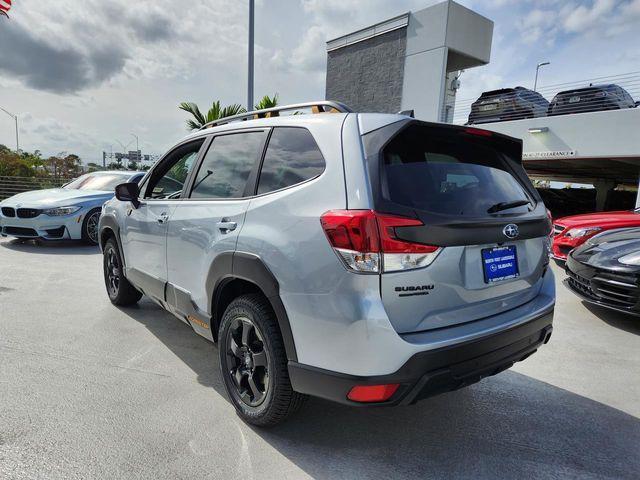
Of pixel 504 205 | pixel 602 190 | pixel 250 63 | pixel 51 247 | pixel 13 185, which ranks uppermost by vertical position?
pixel 250 63

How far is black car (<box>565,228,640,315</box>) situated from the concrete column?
19505mm

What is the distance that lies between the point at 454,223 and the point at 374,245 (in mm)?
424

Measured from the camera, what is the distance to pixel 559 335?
168 inches

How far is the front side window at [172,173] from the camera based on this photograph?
3504 millimetres

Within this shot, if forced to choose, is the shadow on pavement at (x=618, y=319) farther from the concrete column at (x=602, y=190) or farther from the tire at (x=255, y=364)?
the concrete column at (x=602, y=190)

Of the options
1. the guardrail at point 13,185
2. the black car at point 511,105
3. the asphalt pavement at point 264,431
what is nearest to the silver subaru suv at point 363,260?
the asphalt pavement at point 264,431

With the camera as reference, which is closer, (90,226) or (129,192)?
(129,192)

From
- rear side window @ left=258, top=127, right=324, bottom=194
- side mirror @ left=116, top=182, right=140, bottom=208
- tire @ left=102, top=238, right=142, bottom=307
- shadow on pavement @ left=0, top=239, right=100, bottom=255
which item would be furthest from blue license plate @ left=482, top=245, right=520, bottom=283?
shadow on pavement @ left=0, top=239, right=100, bottom=255

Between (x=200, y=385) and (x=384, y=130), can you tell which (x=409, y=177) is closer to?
(x=384, y=130)

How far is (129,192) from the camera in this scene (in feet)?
12.3

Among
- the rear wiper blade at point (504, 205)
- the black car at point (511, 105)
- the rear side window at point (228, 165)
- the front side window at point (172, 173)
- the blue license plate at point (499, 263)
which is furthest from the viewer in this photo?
the black car at point (511, 105)

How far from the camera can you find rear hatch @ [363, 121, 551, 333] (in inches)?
74.6

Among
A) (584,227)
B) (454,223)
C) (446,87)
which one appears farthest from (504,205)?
(446,87)

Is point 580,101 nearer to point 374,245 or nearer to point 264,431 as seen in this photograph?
point 374,245
